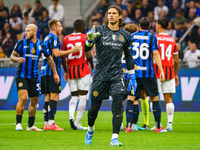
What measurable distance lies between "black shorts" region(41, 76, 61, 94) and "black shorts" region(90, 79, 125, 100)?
3173mm

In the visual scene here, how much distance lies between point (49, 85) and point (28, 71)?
73 centimetres

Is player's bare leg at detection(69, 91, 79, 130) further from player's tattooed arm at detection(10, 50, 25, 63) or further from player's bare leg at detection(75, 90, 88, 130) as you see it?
player's tattooed arm at detection(10, 50, 25, 63)

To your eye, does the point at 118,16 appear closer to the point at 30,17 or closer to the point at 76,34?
the point at 76,34

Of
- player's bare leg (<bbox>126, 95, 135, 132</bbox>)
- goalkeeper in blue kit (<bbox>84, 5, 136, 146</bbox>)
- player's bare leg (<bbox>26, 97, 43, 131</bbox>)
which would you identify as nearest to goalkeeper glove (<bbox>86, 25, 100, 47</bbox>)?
goalkeeper in blue kit (<bbox>84, 5, 136, 146</bbox>)

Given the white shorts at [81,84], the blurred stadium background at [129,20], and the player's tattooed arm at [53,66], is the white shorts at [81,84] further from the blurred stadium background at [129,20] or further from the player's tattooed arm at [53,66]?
the blurred stadium background at [129,20]

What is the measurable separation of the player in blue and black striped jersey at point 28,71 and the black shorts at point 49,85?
0.43 m

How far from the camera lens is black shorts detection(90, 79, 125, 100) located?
6.67 meters

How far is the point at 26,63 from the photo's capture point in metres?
9.34

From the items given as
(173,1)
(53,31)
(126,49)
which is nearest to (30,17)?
(173,1)

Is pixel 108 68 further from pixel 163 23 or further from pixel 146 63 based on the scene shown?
pixel 163 23

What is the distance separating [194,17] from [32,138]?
1333 cm

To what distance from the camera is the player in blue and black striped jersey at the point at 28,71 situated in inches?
363

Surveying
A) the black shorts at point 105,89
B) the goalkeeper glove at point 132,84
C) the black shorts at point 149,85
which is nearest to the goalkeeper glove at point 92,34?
the black shorts at point 105,89

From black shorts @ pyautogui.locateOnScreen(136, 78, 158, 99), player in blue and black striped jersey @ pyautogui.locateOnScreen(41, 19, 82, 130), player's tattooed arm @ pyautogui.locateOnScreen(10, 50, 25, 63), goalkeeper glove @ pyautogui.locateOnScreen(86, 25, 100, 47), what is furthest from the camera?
player in blue and black striped jersey @ pyautogui.locateOnScreen(41, 19, 82, 130)
